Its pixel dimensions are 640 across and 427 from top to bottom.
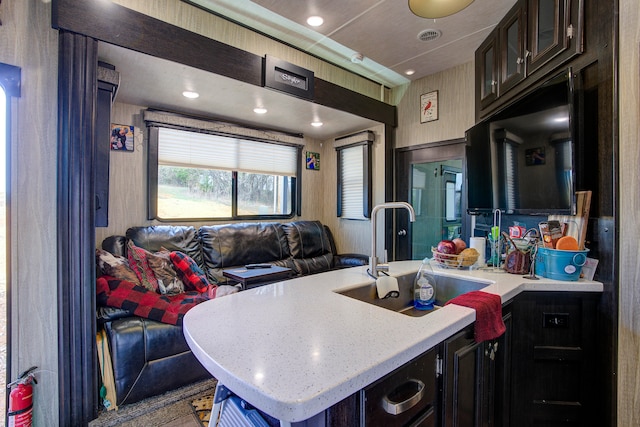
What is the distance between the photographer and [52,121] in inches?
67.9

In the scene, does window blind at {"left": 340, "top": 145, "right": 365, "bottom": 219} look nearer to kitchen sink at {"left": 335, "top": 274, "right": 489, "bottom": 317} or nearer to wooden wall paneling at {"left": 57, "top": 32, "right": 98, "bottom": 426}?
kitchen sink at {"left": 335, "top": 274, "right": 489, "bottom": 317}

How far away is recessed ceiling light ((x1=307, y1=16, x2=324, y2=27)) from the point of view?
7.48 ft

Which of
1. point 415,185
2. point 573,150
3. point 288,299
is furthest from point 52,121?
point 415,185

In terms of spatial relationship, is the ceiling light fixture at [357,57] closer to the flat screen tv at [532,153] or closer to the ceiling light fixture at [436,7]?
the ceiling light fixture at [436,7]

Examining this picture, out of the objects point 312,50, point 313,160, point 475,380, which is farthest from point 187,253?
point 475,380

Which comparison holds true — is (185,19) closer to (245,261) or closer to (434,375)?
(245,261)

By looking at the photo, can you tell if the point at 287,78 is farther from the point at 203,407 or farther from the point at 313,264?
the point at 203,407

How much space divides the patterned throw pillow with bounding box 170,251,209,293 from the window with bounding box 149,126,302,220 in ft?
2.45

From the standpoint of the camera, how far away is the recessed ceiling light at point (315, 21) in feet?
7.48

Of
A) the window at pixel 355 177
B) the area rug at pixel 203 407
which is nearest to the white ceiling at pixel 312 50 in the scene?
the window at pixel 355 177

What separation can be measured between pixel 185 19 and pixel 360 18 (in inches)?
52.2

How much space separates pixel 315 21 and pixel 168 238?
2297 mm

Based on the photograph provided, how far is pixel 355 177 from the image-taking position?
4.27 metres

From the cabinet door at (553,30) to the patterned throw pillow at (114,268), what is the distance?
9.77ft
